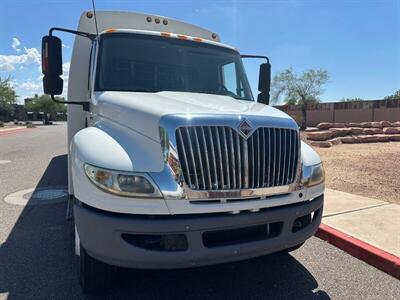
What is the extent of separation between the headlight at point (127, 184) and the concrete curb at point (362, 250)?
9.11 feet

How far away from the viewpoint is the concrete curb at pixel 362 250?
3947 mm

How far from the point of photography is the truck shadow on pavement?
341cm

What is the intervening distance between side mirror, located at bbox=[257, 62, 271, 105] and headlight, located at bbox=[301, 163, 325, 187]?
263cm

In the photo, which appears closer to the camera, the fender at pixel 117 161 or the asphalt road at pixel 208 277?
the fender at pixel 117 161

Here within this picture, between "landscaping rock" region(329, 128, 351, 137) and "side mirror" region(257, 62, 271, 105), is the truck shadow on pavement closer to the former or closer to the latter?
"side mirror" region(257, 62, 271, 105)

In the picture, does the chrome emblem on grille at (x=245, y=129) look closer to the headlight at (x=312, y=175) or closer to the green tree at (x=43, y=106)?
the headlight at (x=312, y=175)

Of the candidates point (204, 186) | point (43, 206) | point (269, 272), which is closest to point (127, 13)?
point (43, 206)

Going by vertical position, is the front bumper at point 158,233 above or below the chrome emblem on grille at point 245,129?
below

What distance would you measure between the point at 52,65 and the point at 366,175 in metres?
7.45

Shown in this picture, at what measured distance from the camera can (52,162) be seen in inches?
466

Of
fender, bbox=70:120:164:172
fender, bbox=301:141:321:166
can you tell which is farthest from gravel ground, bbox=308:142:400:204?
fender, bbox=70:120:164:172

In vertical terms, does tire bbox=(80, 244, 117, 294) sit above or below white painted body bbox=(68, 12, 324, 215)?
below

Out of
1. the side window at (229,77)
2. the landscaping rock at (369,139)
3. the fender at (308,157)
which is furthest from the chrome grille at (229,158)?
A: the landscaping rock at (369,139)

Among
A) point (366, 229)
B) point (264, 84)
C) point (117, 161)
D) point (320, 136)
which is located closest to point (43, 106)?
point (320, 136)
